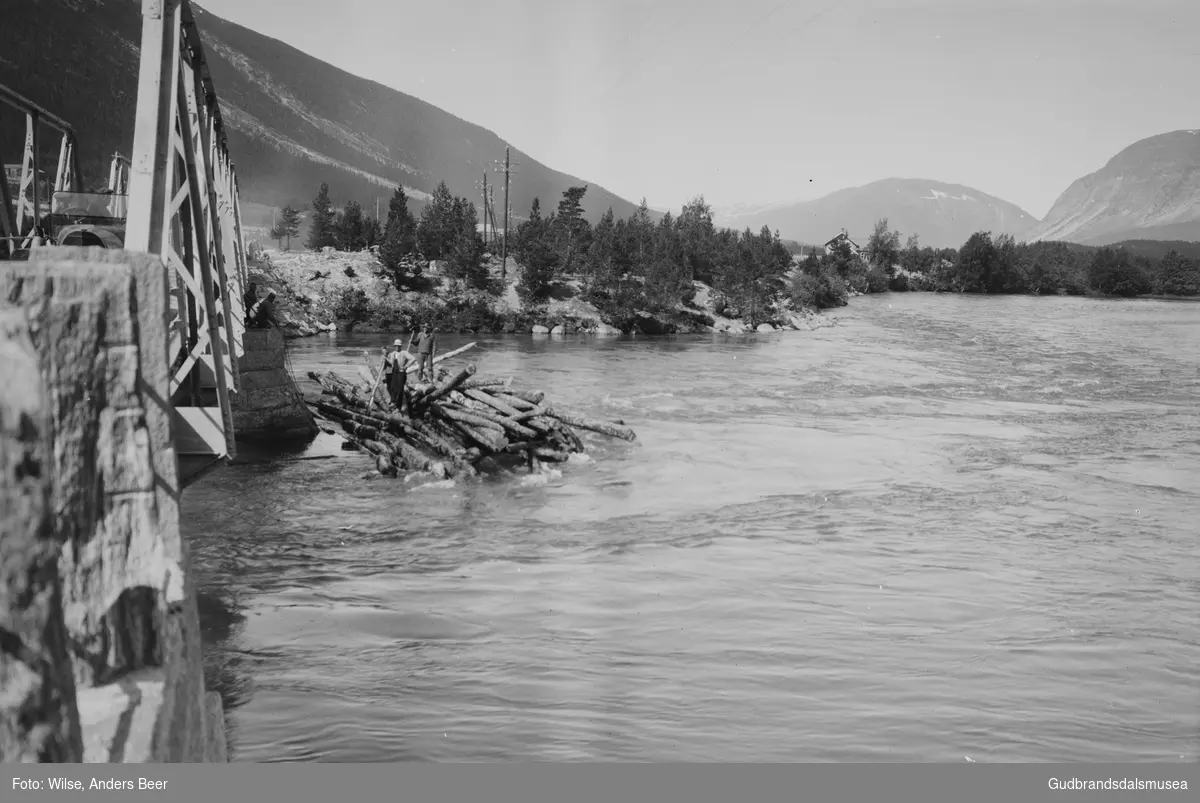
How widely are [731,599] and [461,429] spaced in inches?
280

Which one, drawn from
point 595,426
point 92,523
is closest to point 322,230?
point 595,426

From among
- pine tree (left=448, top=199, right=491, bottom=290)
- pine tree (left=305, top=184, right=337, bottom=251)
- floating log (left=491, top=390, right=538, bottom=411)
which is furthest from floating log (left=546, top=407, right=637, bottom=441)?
pine tree (left=305, top=184, right=337, bottom=251)

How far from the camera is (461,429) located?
15.2m

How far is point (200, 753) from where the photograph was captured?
250 cm

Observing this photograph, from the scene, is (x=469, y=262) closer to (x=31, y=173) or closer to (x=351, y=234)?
(x=351, y=234)

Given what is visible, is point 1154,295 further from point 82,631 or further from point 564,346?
point 82,631

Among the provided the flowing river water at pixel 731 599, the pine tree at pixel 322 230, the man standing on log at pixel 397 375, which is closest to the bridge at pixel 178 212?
the flowing river water at pixel 731 599

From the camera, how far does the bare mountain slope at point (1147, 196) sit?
2297 inches

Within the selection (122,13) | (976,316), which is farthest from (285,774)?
(122,13)

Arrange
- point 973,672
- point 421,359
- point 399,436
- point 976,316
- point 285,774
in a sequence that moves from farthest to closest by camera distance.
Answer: point 976,316 < point 421,359 < point 399,436 < point 973,672 < point 285,774

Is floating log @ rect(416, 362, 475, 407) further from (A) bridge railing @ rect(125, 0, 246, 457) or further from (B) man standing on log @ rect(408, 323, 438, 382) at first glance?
(A) bridge railing @ rect(125, 0, 246, 457)

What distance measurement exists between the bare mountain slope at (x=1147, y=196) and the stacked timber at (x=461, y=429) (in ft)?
155

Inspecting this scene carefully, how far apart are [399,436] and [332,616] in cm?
713

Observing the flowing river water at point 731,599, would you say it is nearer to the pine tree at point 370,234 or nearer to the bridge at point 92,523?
the bridge at point 92,523
